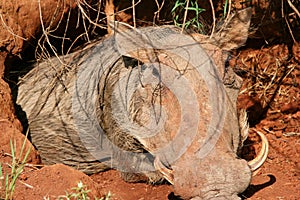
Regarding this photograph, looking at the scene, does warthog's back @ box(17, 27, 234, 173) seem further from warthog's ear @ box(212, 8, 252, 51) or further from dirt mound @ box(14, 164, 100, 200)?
dirt mound @ box(14, 164, 100, 200)

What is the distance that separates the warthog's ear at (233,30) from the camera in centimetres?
475

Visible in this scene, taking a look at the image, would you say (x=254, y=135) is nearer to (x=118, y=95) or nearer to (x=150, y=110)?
(x=118, y=95)

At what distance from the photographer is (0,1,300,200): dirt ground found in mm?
3633

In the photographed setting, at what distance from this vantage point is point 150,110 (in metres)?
4.38

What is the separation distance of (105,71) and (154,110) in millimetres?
1009

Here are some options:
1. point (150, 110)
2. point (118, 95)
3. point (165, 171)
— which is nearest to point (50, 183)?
point (165, 171)

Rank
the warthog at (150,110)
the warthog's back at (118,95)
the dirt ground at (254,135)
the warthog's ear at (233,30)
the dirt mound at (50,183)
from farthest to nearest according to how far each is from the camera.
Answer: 1. the warthog's ear at (233,30)
2. the warthog's back at (118,95)
3. the warthog at (150,110)
4. the dirt ground at (254,135)
5. the dirt mound at (50,183)

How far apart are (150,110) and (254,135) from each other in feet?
5.38

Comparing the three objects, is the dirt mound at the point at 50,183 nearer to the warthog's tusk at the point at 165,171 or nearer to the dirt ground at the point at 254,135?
the dirt ground at the point at 254,135

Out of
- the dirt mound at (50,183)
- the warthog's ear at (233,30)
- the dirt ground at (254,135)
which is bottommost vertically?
the dirt ground at (254,135)

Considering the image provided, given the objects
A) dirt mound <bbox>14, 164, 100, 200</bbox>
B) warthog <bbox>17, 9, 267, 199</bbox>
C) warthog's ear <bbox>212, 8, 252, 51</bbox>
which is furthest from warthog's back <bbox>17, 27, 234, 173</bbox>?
dirt mound <bbox>14, 164, 100, 200</bbox>

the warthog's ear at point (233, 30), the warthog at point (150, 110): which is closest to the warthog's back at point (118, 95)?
the warthog at point (150, 110)

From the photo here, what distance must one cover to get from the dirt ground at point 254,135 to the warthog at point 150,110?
0.28m

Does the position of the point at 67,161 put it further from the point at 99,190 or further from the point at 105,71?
the point at 99,190
